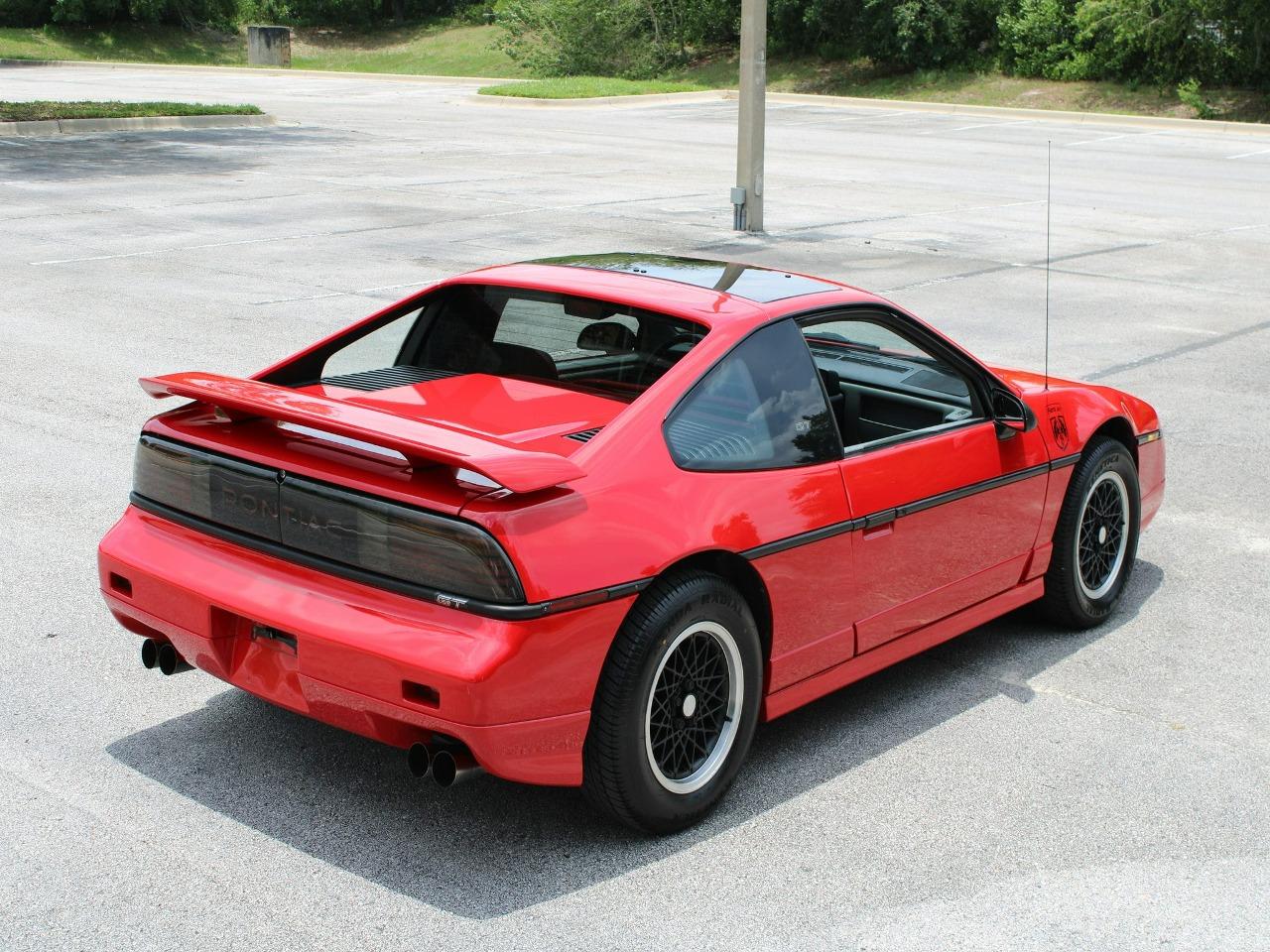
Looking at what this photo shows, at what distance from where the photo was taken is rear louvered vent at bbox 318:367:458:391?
495 centimetres

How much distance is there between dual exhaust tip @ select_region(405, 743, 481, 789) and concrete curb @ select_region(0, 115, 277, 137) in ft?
83.8

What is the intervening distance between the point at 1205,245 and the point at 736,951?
586 inches

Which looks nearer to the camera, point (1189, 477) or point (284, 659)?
point (284, 659)

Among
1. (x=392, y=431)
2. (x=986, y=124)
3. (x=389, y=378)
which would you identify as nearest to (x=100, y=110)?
(x=986, y=124)

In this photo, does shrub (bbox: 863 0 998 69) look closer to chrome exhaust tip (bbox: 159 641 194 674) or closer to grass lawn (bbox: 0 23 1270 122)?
grass lawn (bbox: 0 23 1270 122)

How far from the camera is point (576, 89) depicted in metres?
39.2

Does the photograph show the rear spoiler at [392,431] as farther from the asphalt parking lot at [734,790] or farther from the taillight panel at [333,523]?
the asphalt parking lot at [734,790]

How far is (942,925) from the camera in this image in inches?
149

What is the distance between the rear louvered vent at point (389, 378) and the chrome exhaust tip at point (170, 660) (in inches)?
40.1

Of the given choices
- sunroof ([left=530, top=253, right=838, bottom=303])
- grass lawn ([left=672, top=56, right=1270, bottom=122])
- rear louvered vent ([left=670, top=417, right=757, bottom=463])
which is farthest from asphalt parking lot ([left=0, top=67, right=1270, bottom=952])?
grass lawn ([left=672, top=56, right=1270, bottom=122])

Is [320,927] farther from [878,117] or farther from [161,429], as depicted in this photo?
[878,117]

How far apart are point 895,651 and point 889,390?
3.33ft

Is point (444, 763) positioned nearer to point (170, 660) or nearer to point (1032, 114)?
point (170, 660)

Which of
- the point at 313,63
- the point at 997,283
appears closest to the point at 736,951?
the point at 997,283
